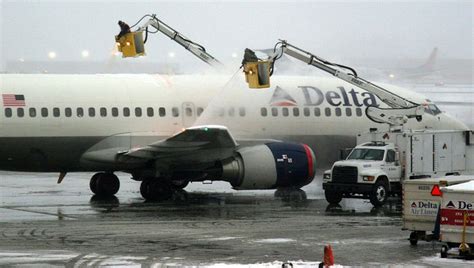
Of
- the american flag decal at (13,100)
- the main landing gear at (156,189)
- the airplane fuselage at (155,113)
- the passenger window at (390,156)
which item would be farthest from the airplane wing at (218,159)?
the american flag decal at (13,100)

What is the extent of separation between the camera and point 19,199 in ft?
106

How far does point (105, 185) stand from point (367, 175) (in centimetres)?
810

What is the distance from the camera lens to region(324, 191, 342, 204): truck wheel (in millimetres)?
30372

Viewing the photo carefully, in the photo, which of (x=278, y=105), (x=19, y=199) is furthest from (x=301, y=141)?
(x=19, y=199)

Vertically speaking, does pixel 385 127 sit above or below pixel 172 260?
above

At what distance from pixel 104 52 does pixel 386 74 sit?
12.9 metres

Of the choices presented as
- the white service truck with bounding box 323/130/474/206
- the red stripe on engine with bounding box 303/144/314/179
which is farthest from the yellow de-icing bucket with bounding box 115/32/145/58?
the white service truck with bounding box 323/130/474/206

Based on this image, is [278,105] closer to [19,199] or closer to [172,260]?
[19,199]

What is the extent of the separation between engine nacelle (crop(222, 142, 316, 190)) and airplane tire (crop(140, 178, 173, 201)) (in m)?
2.11

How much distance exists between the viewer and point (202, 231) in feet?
78.7

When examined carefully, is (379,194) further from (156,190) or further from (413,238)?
(413,238)

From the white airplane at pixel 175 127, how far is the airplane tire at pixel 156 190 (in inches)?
1.1

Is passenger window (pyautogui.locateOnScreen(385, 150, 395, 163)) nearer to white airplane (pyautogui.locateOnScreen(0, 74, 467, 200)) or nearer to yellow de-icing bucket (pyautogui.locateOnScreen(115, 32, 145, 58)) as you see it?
white airplane (pyautogui.locateOnScreen(0, 74, 467, 200))

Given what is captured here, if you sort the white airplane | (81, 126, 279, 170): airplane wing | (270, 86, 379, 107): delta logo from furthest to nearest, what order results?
(270, 86, 379, 107): delta logo
the white airplane
(81, 126, 279, 170): airplane wing
